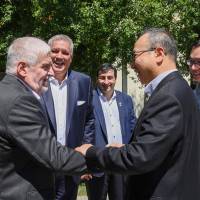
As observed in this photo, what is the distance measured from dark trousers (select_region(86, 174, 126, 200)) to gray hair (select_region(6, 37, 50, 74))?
10.4 feet

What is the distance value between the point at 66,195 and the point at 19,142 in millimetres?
2174

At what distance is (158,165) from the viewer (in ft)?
10.3

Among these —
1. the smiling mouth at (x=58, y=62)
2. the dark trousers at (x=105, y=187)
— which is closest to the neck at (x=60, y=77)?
the smiling mouth at (x=58, y=62)

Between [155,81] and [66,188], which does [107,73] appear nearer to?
[66,188]

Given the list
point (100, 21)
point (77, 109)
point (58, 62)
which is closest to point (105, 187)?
point (77, 109)

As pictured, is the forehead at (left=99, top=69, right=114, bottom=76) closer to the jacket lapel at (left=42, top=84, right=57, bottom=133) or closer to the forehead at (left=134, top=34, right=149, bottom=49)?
the jacket lapel at (left=42, top=84, right=57, bottom=133)

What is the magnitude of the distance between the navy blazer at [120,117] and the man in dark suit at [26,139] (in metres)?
3.10

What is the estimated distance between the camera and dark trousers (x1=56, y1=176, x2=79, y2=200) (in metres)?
5.09

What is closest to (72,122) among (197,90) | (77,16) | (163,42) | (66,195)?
(66,195)

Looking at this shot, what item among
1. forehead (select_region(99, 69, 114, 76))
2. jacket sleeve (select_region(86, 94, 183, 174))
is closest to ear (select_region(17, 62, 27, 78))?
jacket sleeve (select_region(86, 94, 183, 174))

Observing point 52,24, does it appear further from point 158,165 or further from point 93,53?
point 158,165

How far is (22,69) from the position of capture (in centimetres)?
334

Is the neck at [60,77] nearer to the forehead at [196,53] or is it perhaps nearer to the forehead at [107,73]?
the forehead at [196,53]

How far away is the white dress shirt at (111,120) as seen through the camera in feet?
21.5
